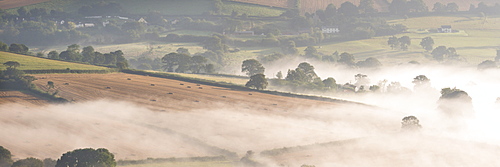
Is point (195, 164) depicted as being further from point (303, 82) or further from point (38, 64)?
point (303, 82)

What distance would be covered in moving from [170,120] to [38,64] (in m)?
54.6

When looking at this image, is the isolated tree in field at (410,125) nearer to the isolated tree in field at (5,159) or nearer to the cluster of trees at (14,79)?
the isolated tree in field at (5,159)

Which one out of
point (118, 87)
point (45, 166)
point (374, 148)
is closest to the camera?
point (45, 166)

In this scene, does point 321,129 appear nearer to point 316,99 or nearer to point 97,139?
point 316,99

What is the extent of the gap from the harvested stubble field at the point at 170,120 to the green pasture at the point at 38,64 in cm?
733

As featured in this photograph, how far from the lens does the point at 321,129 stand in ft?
348

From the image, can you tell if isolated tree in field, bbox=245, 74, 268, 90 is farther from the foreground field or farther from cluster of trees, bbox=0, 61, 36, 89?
cluster of trees, bbox=0, 61, 36, 89

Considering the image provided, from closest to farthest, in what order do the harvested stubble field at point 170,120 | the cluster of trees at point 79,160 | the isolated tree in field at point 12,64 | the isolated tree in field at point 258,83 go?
the cluster of trees at point 79,160 → the harvested stubble field at point 170,120 → the isolated tree in field at point 12,64 → the isolated tree in field at point 258,83

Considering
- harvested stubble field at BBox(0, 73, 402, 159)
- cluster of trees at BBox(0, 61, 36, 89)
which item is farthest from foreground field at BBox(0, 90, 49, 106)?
harvested stubble field at BBox(0, 73, 402, 159)

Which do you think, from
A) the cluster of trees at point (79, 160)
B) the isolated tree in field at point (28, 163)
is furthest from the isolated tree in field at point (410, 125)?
the isolated tree in field at point (28, 163)

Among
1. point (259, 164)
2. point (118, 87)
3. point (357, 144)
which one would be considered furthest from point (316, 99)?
point (259, 164)

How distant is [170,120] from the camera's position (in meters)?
104

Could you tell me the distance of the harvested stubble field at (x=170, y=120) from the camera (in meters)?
87.8

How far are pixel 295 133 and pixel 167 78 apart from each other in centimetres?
5531
